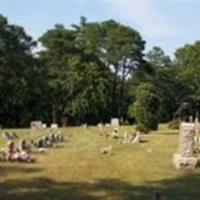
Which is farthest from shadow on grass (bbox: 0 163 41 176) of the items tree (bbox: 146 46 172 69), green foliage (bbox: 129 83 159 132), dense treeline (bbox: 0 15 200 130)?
tree (bbox: 146 46 172 69)

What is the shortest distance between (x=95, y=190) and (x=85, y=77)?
55541 mm

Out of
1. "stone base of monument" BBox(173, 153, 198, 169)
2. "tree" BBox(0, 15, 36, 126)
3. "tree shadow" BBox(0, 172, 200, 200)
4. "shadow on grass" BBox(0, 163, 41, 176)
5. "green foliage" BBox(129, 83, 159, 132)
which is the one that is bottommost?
"tree shadow" BBox(0, 172, 200, 200)

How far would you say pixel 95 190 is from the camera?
54.7 feet

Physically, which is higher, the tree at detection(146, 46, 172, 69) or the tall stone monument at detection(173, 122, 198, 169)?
the tree at detection(146, 46, 172, 69)

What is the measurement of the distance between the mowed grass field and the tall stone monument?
35 centimetres

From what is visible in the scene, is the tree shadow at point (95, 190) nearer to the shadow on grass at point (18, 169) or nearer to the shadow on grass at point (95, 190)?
the shadow on grass at point (95, 190)

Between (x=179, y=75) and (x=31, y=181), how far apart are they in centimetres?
6655

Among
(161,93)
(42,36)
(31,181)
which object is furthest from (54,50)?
(31,181)

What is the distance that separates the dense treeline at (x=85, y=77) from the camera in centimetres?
6756

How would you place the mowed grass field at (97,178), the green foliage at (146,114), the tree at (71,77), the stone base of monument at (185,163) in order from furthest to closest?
the tree at (71,77) → the green foliage at (146,114) → the stone base of monument at (185,163) → the mowed grass field at (97,178)

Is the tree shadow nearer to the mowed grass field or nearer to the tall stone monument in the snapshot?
the mowed grass field

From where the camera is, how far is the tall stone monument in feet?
72.2

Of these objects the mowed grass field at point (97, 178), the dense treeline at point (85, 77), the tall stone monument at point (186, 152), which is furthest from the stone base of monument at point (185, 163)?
the dense treeline at point (85, 77)

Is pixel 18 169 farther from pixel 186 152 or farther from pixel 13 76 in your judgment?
pixel 13 76
